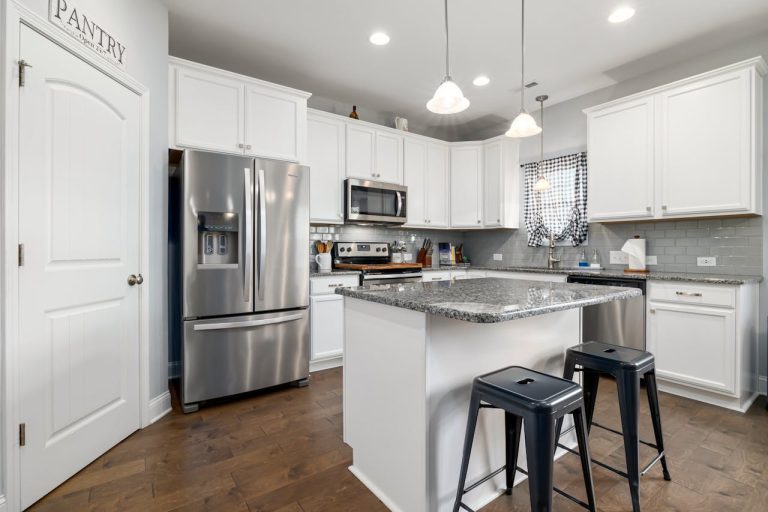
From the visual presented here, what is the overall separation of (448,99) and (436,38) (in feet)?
4.67

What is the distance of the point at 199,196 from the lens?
8.23ft

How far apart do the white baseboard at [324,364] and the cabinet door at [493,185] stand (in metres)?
2.44

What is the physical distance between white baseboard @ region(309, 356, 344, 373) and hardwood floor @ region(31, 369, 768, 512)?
78 cm

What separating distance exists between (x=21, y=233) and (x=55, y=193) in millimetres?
254

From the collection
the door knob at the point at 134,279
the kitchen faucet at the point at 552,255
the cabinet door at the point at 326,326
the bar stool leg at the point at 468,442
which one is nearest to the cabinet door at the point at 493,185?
the kitchen faucet at the point at 552,255

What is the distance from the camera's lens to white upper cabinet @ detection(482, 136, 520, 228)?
172 inches

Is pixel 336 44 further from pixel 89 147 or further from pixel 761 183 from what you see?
pixel 761 183

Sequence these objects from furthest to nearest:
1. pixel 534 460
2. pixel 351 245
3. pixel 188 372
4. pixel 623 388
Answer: pixel 351 245, pixel 188 372, pixel 623 388, pixel 534 460

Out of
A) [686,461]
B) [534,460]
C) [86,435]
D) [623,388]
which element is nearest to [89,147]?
[86,435]

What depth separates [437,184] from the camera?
4.56 meters

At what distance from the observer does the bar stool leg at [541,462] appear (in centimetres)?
112

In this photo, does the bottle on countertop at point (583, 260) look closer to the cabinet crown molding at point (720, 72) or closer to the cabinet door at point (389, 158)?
the cabinet crown molding at point (720, 72)

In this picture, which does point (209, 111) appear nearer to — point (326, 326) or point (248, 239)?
point (248, 239)

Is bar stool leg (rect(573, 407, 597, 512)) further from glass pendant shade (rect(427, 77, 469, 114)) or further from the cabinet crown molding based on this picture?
the cabinet crown molding
